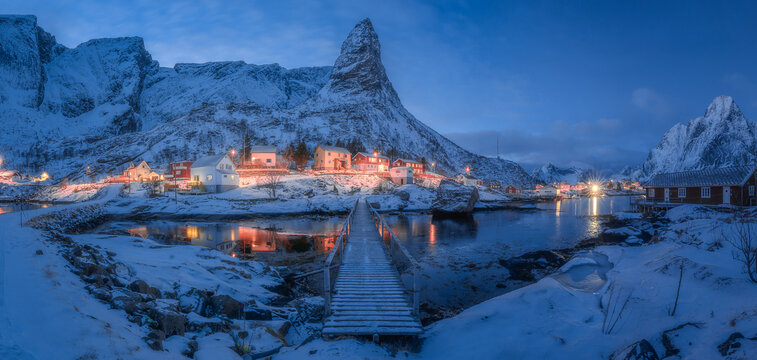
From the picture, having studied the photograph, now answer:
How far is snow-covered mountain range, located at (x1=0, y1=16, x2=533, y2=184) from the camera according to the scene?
371 ft

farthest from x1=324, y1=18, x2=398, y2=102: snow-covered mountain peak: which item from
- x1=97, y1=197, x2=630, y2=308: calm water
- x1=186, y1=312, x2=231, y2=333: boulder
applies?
x1=186, y1=312, x2=231, y2=333: boulder

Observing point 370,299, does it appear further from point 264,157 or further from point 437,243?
point 264,157

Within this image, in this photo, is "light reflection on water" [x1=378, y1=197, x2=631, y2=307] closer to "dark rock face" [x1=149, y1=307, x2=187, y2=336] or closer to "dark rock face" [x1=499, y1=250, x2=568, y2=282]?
"dark rock face" [x1=499, y1=250, x2=568, y2=282]

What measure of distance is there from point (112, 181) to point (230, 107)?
98.0m

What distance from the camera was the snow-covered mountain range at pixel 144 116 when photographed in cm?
11294

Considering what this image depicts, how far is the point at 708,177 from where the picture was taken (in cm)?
3522

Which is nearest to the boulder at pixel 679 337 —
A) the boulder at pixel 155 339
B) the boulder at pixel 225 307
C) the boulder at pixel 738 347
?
the boulder at pixel 738 347

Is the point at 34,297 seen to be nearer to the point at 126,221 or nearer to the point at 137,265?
the point at 137,265

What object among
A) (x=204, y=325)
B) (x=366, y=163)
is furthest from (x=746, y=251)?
(x=366, y=163)

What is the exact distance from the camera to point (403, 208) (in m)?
51.8

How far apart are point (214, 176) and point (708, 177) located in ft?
234

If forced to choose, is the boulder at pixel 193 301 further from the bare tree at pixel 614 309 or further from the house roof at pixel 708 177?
the house roof at pixel 708 177

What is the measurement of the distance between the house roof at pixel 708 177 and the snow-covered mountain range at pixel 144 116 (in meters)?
102

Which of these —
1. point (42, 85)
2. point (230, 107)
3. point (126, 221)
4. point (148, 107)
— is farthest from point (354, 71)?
point (126, 221)
